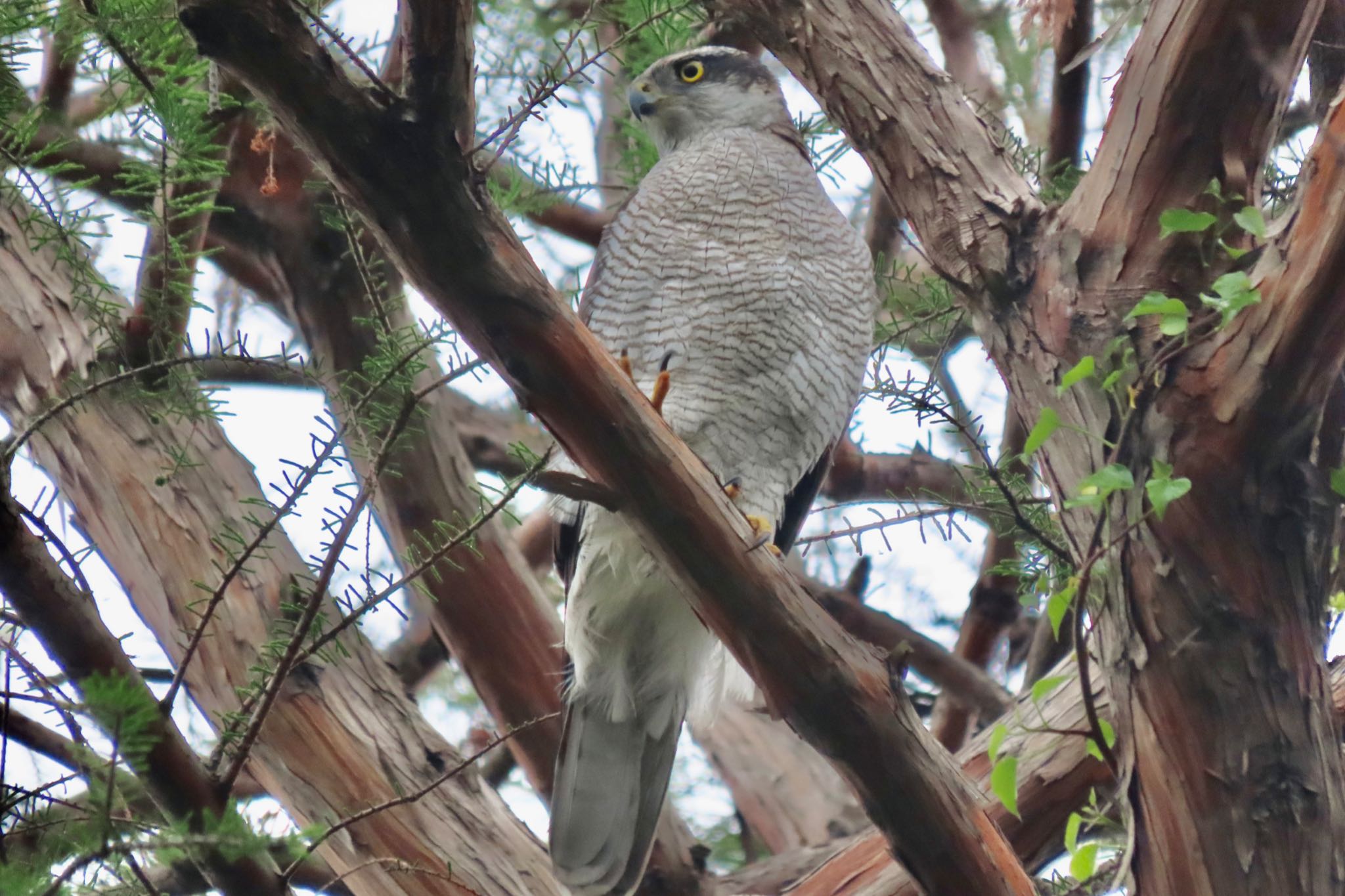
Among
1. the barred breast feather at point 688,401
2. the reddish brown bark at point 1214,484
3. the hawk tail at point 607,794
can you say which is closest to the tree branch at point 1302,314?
the reddish brown bark at point 1214,484

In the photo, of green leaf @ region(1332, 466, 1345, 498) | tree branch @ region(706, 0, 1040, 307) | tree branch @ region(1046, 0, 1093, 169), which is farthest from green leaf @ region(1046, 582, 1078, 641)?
tree branch @ region(1046, 0, 1093, 169)

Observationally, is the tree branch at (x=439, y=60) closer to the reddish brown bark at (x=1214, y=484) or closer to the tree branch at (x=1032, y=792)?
the reddish brown bark at (x=1214, y=484)

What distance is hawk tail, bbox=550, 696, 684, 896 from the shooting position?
3.17m

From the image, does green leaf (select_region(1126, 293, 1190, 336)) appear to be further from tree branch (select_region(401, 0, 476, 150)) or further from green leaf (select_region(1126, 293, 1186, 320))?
tree branch (select_region(401, 0, 476, 150))

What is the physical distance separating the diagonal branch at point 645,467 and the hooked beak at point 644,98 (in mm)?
2289

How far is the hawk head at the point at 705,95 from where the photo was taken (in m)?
4.17

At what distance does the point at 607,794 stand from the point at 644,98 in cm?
219

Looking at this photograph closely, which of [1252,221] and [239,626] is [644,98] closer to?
[239,626]

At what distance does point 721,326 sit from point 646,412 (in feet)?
4.04

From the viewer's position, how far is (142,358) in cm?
305

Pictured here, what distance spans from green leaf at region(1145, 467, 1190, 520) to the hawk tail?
5.82 ft

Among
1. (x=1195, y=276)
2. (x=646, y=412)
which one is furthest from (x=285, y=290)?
(x=1195, y=276)

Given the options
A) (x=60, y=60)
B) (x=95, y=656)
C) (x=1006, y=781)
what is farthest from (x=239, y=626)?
(x=1006, y=781)

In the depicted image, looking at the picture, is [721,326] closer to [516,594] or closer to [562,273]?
[516,594]
